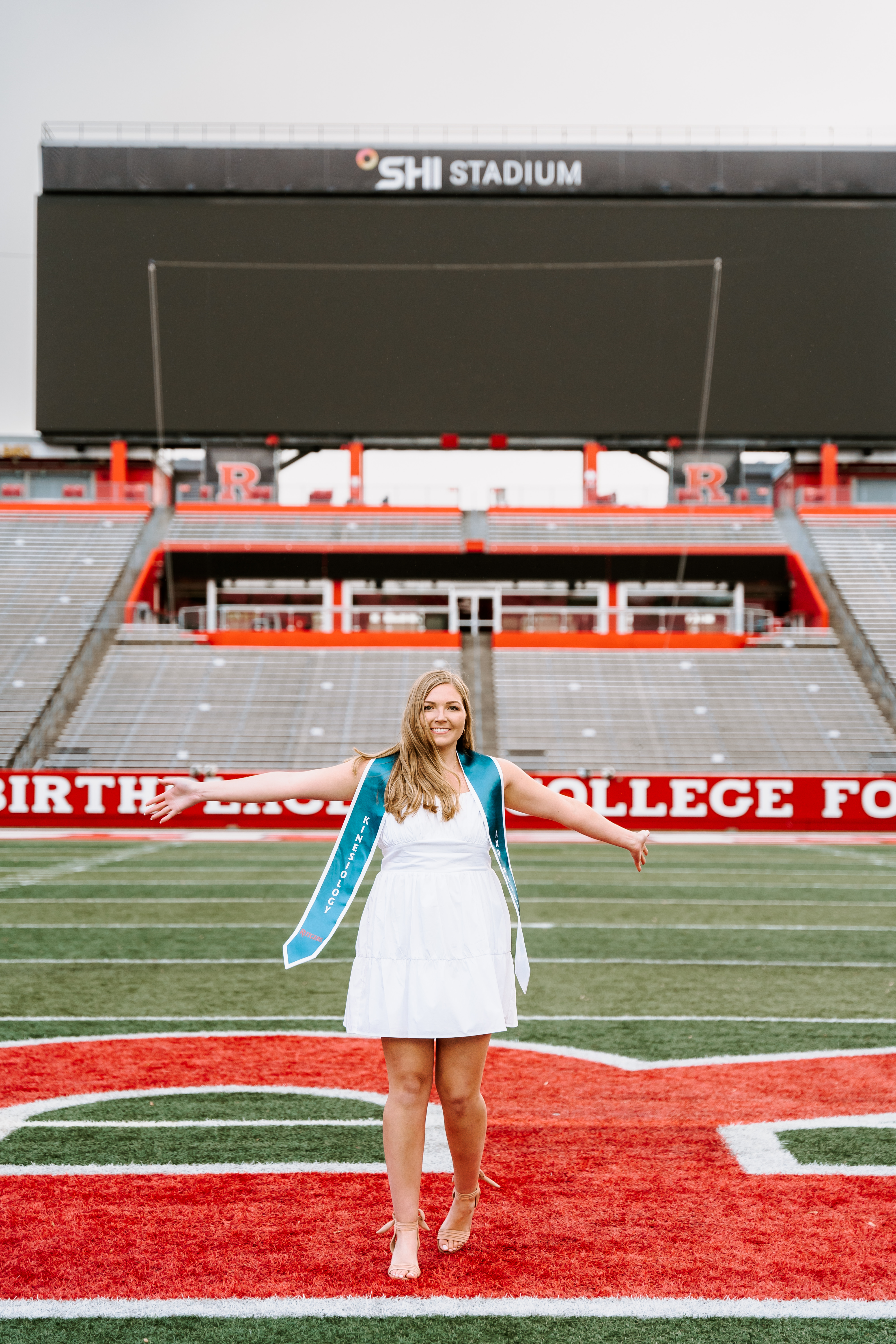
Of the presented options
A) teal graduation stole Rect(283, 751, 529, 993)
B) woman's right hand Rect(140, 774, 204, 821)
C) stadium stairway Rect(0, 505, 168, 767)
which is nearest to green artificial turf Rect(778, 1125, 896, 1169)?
teal graduation stole Rect(283, 751, 529, 993)

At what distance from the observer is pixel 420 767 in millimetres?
3434

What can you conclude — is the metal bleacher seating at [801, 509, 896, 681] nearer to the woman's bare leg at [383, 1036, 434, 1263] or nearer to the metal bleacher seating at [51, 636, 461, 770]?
the metal bleacher seating at [51, 636, 461, 770]

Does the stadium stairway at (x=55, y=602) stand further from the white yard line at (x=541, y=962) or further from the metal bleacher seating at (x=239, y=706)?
the white yard line at (x=541, y=962)

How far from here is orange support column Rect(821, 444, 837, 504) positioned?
31.5 metres

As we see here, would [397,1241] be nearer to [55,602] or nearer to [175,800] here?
[175,800]

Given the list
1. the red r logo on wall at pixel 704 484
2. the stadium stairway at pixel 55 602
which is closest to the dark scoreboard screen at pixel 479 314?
the red r logo on wall at pixel 704 484

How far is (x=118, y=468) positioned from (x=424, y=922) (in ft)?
100

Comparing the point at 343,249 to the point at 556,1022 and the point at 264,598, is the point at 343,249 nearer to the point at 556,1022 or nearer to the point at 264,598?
the point at 264,598

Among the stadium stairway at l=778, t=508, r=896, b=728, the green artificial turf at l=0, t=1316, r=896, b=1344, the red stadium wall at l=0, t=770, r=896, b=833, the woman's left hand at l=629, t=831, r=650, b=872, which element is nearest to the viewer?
the green artificial turf at l=0, t=1316, r=896, b=1344

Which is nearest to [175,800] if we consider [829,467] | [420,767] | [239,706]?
[420,767]

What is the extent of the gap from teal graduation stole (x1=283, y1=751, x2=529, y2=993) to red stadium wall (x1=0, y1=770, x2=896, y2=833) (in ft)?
51.0

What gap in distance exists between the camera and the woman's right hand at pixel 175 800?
3648 millimetres

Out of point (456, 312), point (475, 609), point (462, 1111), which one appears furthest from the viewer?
point (475, 609)

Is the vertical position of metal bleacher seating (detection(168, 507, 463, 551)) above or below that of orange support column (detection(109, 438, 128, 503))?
below
